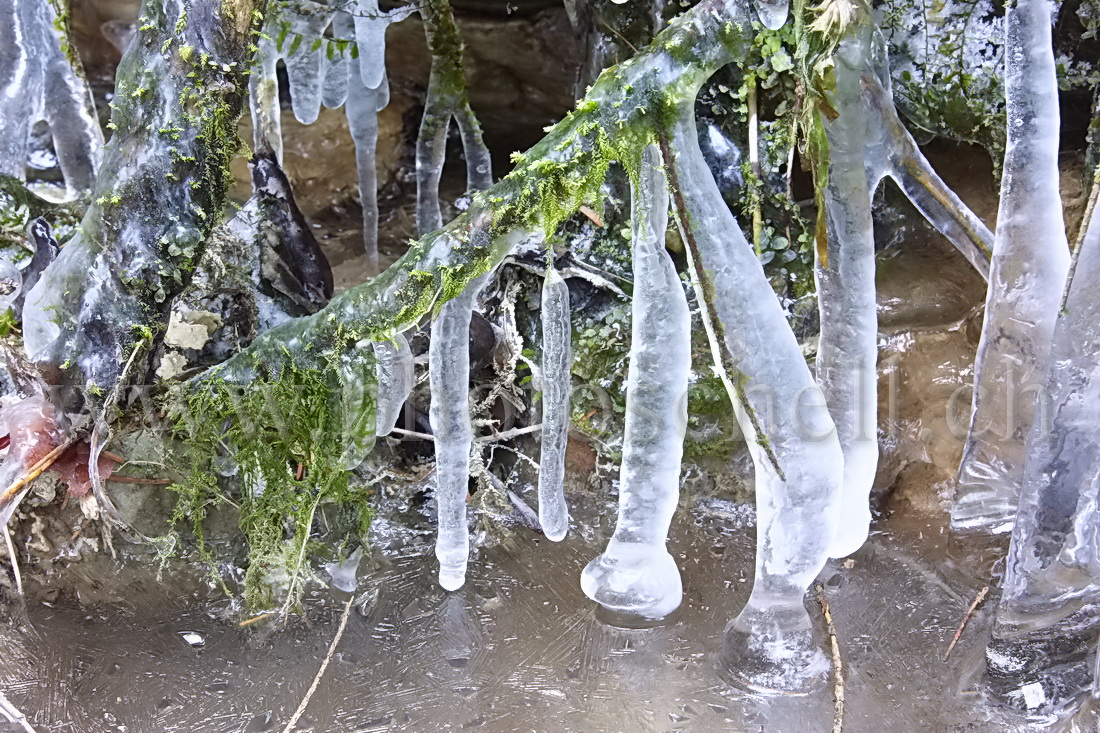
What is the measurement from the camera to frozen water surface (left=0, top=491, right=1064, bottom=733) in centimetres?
235

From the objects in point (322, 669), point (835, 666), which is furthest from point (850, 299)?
point (322, 669)

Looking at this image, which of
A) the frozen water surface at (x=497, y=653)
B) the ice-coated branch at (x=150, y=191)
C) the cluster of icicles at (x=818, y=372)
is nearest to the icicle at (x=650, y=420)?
the cluster of icicles at (x=818, y=372)

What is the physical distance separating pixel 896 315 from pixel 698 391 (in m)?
0.79

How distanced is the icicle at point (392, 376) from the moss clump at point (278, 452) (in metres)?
0.04

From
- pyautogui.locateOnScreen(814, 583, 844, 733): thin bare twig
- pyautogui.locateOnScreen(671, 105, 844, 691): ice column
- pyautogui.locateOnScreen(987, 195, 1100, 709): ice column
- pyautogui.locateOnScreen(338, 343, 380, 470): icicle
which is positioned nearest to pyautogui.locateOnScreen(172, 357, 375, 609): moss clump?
pyautogui.locateOnScreen(338, 343, 380, 470): icicle

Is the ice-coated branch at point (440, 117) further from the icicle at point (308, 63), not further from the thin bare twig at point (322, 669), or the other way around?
the thin bare twig at point (322, 669)

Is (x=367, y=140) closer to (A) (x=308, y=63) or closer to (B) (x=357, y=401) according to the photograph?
(A) (x=308, y=63)

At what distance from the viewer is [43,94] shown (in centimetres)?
357

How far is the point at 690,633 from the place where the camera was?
2.58 m

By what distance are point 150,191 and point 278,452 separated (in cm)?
86

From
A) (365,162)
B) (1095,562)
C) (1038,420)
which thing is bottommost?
(1095,562)

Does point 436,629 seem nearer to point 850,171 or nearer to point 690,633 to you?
point 690,633

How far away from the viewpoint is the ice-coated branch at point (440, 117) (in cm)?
371

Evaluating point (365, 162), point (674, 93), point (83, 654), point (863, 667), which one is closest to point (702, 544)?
point (863, 667)
